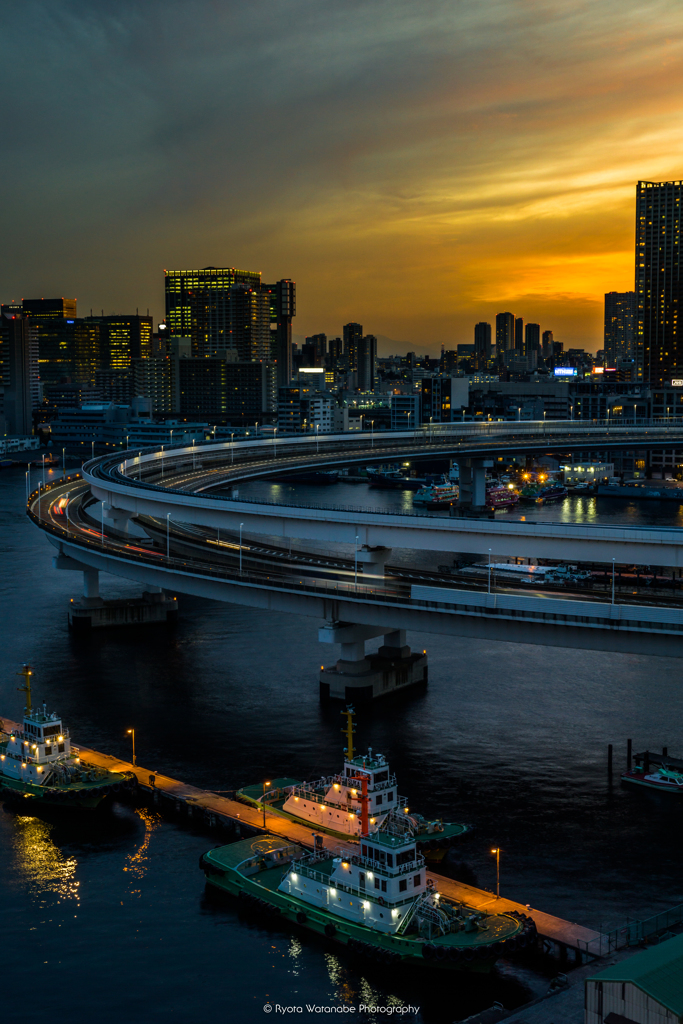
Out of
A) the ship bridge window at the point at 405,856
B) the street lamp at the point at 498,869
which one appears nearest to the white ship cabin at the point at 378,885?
the ship bridge window at the point at 405,856

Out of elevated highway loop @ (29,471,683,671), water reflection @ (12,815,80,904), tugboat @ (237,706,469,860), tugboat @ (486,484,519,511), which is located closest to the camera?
tugboat @ (237,706,469,860)

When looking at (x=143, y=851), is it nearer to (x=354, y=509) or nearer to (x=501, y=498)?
(x=354, y=509)

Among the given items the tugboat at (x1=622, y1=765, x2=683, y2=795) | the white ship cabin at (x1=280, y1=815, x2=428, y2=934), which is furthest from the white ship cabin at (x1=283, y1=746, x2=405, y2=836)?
the tugboat at (x1=622, y1=765, x2=683, y2=795)

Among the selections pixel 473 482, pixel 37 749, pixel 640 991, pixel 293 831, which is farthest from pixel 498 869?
pixel 473 482

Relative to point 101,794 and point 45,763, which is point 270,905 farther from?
point 45,763

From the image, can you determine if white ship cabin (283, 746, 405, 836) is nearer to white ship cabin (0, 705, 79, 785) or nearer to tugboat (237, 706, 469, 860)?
tugboat (237, 706, 469, 860)

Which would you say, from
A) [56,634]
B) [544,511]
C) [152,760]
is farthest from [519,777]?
[544,511]
